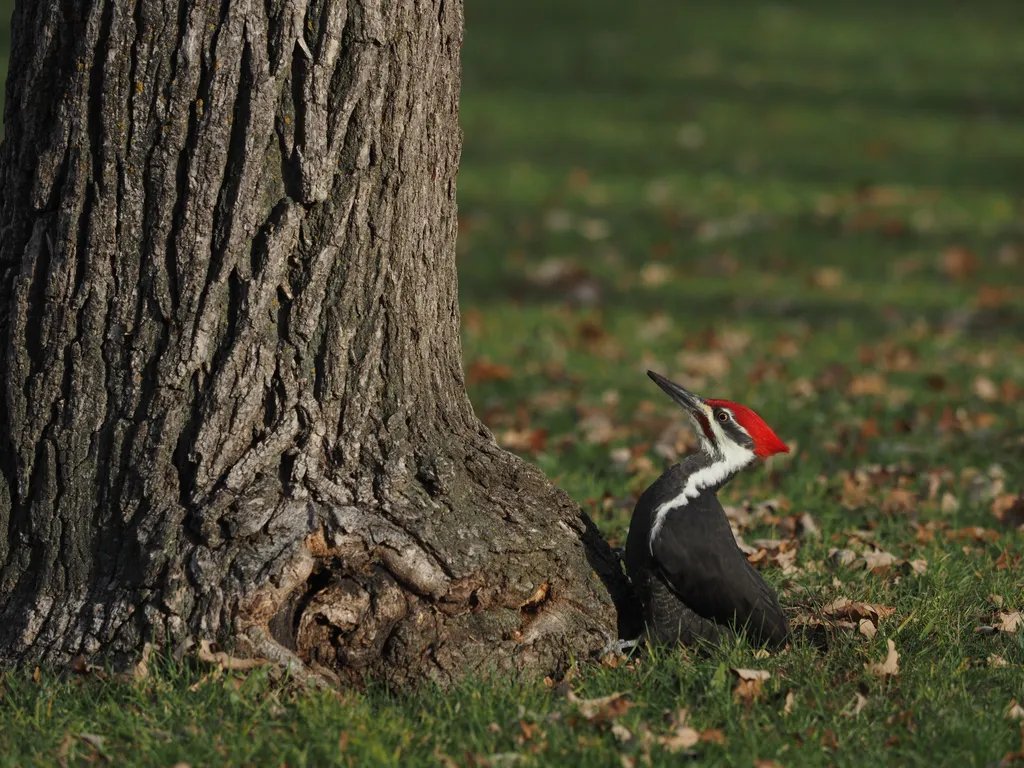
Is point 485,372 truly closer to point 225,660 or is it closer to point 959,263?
point 225,660

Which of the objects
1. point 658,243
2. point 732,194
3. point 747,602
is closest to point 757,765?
point 747,602

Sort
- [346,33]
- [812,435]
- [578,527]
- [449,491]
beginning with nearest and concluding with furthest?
[346,33], [449,491], [578,527], [812,435]

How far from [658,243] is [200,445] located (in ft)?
26.2

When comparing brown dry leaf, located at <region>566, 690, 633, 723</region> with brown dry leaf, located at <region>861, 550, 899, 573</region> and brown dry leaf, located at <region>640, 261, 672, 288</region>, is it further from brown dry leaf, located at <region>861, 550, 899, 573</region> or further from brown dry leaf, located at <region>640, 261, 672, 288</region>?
brown dry leaf, located at <region>640, 261, 672, 288</region>

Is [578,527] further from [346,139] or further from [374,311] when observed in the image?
[346,139]

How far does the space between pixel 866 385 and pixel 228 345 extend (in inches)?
202

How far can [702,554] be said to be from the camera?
4.28m

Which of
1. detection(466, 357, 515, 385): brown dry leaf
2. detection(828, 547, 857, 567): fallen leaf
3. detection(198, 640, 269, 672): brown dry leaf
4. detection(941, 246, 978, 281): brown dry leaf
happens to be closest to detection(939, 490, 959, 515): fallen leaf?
detection(828, 547, 857, 567): fallen leaf

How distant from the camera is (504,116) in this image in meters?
15.1

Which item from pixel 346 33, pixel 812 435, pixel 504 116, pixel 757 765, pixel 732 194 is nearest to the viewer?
pixel 757 765

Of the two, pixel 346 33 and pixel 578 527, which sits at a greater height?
pixel 346 33

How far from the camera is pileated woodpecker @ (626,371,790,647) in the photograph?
4.23m

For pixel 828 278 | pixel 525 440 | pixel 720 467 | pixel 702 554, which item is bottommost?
pixel 525 440

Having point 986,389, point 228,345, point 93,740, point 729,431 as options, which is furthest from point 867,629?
point 986,389
